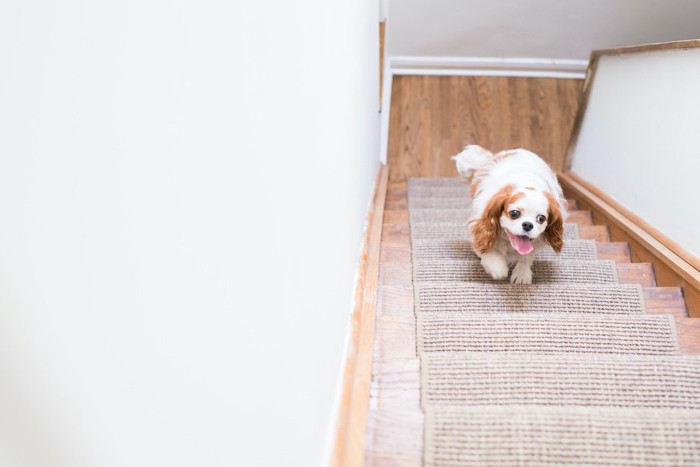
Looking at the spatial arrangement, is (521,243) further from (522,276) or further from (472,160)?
(472,160)

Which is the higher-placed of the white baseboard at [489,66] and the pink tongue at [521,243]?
the white baseboard at [489,66]

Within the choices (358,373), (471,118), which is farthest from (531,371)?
(471,118)

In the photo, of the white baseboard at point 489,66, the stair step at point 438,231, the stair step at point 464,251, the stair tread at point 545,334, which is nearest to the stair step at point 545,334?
the stair tread at point 545,334

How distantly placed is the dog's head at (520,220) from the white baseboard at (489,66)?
245cm

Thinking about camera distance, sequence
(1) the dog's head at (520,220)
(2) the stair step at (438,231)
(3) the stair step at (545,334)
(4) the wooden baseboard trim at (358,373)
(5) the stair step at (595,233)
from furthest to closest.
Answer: (5) the stair step at (595,233), (2) the stair step at (438,231), (1) the dog's head at (520,220), (3) the stair step at (545,334), (4) the wooden baseboard trim at (358,373)

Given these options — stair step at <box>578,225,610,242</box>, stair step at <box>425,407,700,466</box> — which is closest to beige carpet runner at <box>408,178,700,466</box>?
stair step at <box>425,407,700,466</box>

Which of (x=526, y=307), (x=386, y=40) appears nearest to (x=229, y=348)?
(x=526, y=307)

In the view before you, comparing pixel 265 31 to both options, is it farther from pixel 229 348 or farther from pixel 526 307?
pixel 526 307

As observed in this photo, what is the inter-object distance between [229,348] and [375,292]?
3.54ft

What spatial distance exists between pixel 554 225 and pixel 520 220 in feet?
0.52

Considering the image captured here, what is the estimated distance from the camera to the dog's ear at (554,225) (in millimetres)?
1587

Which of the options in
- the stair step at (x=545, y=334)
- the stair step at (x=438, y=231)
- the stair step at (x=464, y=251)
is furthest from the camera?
the stair step at (x=438, y=231)

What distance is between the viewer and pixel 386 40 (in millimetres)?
3555

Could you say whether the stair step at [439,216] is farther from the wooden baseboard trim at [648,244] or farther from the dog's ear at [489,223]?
the dog's ear at [489,223]
